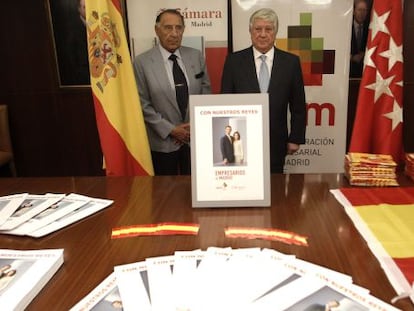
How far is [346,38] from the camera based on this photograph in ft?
9.75

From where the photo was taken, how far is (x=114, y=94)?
2258 millimetres

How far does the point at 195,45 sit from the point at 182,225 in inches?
84.9

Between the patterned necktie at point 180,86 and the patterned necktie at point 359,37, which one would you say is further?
the patterned necktie at point 359,37

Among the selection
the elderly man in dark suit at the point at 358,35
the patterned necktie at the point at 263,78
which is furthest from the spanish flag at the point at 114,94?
the elderly man in dark suit at the point at 358,35

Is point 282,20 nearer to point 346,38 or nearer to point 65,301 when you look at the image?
point 346,38

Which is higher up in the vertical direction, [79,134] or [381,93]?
[381,93]

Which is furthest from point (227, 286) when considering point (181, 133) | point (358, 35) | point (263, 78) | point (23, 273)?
point (358, 35)

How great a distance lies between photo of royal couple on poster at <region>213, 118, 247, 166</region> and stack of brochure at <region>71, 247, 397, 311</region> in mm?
367

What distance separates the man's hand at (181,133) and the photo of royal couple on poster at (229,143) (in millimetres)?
1310

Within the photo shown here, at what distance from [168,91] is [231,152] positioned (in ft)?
4.77

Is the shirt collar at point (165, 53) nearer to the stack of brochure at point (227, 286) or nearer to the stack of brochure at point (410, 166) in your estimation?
the stack of brochure at point (410, 166)

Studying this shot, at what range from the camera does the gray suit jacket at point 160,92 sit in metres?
2.63

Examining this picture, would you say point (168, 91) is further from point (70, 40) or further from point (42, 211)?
point (42, 211)

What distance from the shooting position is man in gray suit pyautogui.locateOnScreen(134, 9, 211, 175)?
104 inches
